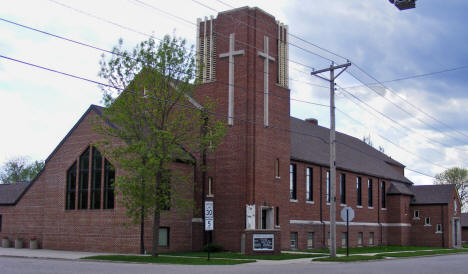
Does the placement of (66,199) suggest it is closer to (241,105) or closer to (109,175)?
(109,175)

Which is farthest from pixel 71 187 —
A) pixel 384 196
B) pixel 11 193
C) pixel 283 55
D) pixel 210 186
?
pixel 384 196

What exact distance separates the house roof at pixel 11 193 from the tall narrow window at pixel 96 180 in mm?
8146

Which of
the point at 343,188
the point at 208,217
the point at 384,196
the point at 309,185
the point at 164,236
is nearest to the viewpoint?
the point at 208,217

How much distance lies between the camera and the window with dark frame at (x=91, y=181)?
1421 inches

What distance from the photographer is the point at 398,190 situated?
59250 millimetres

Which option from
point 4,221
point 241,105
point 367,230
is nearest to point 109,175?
point 241,105

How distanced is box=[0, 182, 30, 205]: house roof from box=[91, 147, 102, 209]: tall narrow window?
26.7ft

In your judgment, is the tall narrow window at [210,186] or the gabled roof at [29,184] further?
the gabled roof at [29,184]

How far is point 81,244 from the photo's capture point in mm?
36844

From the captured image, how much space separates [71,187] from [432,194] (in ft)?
127

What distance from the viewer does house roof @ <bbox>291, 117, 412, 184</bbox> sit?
154 ft

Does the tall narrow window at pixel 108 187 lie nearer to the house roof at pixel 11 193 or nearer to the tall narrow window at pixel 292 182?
the house roof at pixel 11 193

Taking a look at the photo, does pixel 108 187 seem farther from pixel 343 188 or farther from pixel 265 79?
pixel 343 188

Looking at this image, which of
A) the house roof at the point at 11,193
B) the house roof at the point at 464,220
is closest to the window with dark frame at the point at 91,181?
the house roof at the point at 11,193
